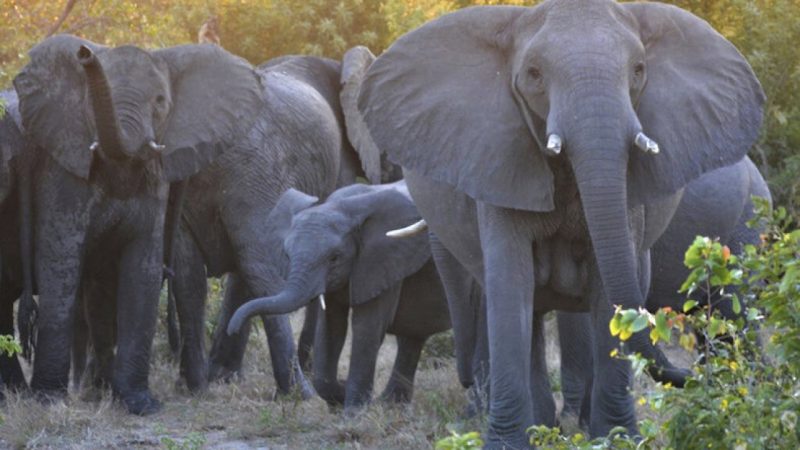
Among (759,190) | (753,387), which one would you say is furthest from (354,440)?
(753,387)

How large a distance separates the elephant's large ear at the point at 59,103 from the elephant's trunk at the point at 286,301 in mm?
1295

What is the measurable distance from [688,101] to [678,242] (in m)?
1.74

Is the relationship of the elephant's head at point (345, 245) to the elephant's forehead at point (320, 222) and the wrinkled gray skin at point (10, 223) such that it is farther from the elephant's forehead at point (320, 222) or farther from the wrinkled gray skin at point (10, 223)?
the wrinkled gray skin at point (10, 223)

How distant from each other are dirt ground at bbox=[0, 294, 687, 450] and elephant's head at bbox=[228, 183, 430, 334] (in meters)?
0.52

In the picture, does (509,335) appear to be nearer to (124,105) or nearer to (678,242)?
(678,242)

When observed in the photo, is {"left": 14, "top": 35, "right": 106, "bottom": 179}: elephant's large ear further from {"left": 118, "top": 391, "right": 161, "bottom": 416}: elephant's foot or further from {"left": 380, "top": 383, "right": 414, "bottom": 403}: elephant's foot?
{"left": 380, "top": 383, "right": 414, "bottom": 403}: elephant's foot

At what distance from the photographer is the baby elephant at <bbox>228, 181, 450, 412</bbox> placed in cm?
857

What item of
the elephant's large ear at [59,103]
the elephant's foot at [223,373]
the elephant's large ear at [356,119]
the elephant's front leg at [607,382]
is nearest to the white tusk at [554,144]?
the elephant's front leg at [607,382]

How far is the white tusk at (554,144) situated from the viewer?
6.39 metres

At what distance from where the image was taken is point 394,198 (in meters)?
9.02

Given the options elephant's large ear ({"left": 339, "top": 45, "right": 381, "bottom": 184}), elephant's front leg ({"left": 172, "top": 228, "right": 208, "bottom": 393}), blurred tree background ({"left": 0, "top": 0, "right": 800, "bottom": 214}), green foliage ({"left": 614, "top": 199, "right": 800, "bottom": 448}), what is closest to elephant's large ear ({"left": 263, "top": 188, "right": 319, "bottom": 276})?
elephant's front leg ({"left": 172, "top": 228, "right": 208, "bottom": 393})

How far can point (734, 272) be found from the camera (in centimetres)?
455

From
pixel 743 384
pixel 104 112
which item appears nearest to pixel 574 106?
pixel 743 384

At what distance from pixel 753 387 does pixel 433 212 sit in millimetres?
2809
